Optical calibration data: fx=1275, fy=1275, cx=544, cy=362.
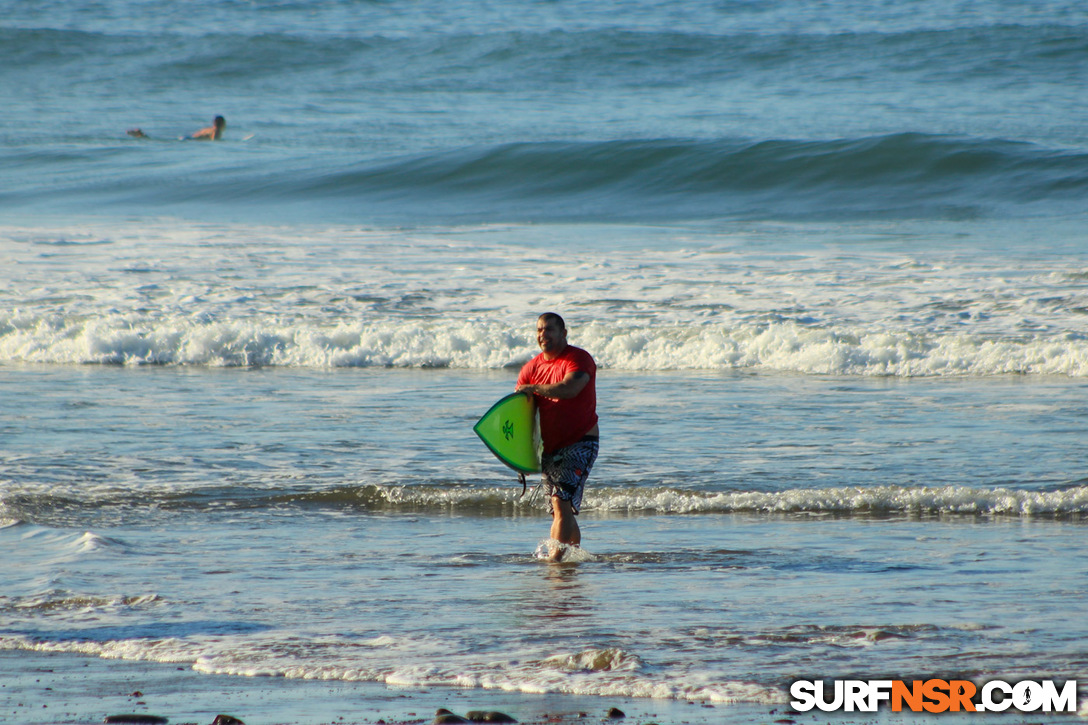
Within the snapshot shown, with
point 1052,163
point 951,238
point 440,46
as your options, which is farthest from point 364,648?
point 440,46

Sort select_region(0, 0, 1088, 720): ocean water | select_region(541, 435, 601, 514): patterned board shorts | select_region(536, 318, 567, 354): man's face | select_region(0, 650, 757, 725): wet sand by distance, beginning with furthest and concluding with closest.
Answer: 1. select_region(541, 435, 601, 514): patterned board shorts
2. select_region(536, 318, 567, 354): man's face
3. select_region(0, 0, 1088, 720): ocean water
4. select_region(0, 650, 757, 725): wet sand

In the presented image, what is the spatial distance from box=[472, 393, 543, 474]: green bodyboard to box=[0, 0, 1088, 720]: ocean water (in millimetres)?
548

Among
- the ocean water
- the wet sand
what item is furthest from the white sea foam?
the wet sand

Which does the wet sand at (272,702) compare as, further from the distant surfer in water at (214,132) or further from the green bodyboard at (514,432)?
the distant surfer in water at (214,132)

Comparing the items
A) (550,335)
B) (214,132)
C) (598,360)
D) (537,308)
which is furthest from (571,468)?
(214,132)

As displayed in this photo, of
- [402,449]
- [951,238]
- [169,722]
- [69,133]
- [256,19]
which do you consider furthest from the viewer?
[256,19]

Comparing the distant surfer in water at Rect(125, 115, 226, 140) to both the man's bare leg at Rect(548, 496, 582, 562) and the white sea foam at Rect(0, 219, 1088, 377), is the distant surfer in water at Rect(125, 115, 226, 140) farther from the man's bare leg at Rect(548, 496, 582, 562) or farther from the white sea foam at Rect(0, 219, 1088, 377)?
the man's bare leg at Rect(548, 496, 582, 562)

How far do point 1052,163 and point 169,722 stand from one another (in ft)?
71.1

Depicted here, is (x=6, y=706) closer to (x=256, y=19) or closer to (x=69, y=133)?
(x=69, y=133)

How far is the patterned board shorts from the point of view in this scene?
6375 mm

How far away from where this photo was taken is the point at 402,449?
894 cm

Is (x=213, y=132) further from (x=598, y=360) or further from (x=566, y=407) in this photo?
(x=566, y=407)

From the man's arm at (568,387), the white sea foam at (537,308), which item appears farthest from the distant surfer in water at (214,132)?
the man's arm at (568,387)

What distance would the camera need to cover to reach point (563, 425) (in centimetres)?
634
